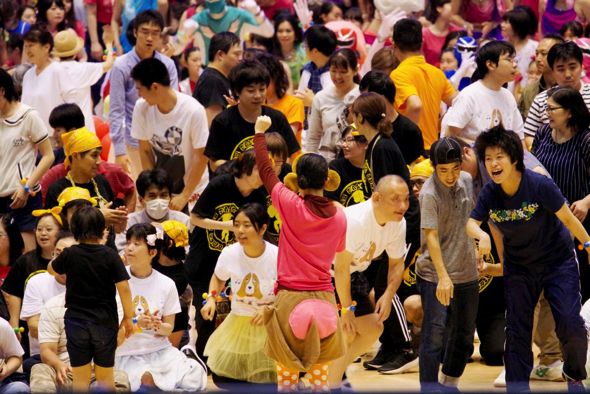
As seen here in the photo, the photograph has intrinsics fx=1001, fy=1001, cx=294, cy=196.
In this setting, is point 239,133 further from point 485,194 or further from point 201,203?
point 485,194

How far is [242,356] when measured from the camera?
5.72 metres

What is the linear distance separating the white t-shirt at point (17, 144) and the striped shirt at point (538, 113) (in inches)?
134

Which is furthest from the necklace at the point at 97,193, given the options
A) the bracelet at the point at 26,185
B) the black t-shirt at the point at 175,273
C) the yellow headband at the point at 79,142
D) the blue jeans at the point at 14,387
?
the blue jeans at the point at 14,387

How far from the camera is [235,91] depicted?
6484 millimetres

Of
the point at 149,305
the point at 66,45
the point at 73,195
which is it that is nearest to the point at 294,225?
the point at 149,305

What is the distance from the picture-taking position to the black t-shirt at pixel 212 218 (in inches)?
237

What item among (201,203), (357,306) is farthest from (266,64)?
(357,306)

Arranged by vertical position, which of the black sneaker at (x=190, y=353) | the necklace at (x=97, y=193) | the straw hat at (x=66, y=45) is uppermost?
the straw hat at (x=66, y=45)

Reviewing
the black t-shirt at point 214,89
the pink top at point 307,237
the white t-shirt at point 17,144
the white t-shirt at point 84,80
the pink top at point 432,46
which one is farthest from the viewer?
the pink top at point 432,46

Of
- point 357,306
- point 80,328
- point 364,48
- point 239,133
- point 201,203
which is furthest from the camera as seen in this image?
point 364,48

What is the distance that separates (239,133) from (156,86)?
86cm

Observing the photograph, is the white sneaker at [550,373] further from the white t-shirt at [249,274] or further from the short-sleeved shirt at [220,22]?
the short-sleeved shirt at [220,22]

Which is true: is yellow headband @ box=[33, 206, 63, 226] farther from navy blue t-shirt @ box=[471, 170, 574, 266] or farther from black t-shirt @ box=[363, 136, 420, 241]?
navy blue t-shirt @ box=[471, 170, 574, 266]

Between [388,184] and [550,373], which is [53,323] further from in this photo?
[550,373]
